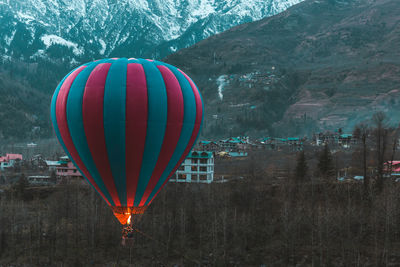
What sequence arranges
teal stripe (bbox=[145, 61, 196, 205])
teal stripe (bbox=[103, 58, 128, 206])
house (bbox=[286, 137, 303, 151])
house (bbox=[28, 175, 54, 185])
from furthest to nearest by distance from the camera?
house (bbox=[286, 137, 303, 151]) < house (bbox=[28, 175, 54, 185]) < teal stripe (bbox=[145, 61, 196, 205]) < teal stripe (bbox=[103, 58, 128, 206])

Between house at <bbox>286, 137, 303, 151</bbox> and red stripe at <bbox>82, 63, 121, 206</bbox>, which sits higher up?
house at <bbox>286, 137, 303, 151</bbox>

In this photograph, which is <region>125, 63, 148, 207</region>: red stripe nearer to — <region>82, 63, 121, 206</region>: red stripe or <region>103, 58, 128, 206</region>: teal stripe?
<region>103, 58, 128, 206</region>: teal stripe

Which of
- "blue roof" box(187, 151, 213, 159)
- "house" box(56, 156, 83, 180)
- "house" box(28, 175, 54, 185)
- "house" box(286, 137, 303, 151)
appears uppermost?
"house" box(286, 137, 303, 151)

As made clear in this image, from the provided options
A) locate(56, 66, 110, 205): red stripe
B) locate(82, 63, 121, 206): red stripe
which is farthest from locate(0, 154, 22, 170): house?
locate(82, 63, 121, 206): red stripe

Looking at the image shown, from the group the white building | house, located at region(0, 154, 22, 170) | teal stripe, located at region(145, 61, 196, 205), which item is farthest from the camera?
house, located at region(0, 154, 22, 170)

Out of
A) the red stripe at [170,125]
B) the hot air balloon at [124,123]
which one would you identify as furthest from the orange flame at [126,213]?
the red stripe at [170,125]

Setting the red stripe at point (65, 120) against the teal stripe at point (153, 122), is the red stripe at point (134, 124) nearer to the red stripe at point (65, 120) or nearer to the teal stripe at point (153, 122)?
the teal stripe at point (153, 122)
